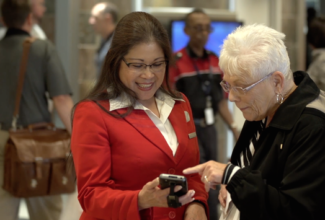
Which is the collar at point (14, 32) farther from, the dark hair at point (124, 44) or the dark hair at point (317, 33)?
the dark hair at point (317, 33)

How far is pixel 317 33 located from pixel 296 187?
12.7 ft

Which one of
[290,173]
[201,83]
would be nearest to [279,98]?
[290,173]

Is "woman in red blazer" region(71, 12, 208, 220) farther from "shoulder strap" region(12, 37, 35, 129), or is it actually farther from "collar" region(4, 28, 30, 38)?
"collar" region(4, 28, 30, 38)

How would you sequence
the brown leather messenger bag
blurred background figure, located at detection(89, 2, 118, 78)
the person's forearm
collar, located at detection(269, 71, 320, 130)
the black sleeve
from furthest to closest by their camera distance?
blurred background figure, located at detection(89, 2, 118, 78), the person's forearm, the brown leather messenger bag, collar, located at detection(269, 71, 320, 130), the black sleeve

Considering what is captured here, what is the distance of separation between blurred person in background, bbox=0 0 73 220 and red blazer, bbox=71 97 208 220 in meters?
1.43

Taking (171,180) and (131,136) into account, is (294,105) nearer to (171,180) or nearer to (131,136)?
(171,180)

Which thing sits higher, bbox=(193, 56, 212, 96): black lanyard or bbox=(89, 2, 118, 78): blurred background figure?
bbox=(89, 2, 118, 78): blurred background figure

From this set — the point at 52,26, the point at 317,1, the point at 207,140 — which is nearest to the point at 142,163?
the point at 207,140

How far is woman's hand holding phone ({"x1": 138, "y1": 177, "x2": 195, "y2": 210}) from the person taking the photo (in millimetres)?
1929

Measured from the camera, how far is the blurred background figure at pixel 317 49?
4997 mm

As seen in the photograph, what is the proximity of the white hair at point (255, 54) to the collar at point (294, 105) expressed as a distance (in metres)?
0.07

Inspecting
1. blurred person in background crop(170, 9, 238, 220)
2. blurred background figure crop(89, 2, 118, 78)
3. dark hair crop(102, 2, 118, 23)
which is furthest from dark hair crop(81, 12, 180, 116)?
dark hair crop(102, 2, 118, 23)

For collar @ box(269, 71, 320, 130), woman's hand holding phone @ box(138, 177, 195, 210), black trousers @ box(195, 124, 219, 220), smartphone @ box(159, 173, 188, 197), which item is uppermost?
collar @ box(269, 71, 320, 130)

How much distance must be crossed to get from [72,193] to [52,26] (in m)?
2.53
